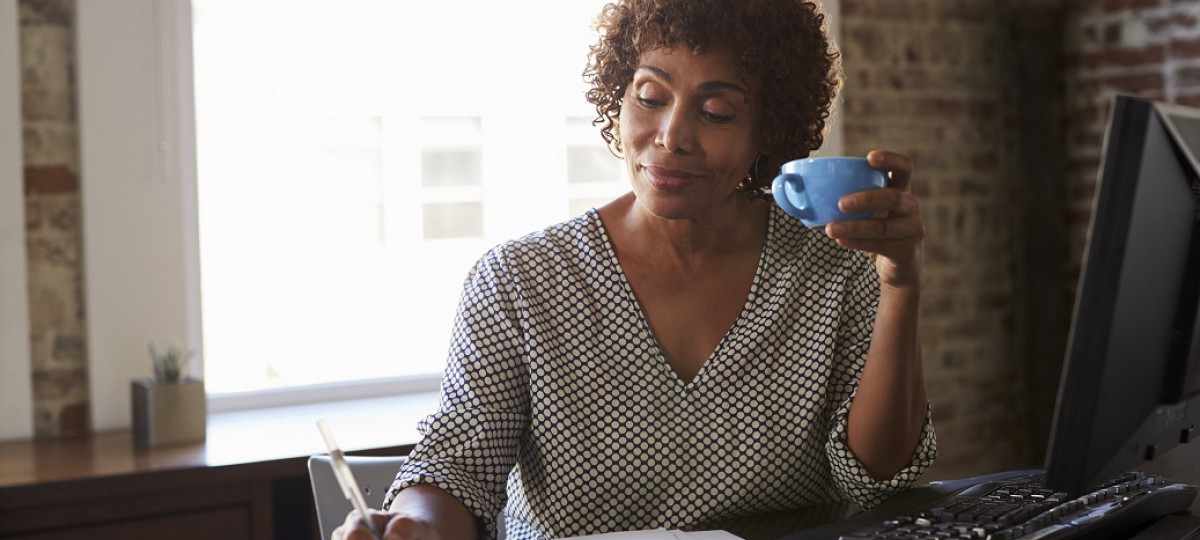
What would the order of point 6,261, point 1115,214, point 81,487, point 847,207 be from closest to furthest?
point 1115,214 → point 847,207 → point 81,487 → point 6,261

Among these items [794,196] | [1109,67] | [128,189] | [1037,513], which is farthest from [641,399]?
[1109,67]

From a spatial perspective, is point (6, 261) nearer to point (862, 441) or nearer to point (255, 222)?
point (255, 222)

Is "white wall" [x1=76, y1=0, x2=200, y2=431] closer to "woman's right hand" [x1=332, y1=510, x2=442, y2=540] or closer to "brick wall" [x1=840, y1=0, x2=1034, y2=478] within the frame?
"woman's right hand" [x1=332, y1=510, x2=442, y2=540]

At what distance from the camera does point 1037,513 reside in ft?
3.62

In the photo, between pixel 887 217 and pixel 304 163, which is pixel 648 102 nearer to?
pixel 887 217

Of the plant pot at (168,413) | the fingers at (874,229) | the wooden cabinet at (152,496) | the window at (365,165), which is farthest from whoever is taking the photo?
the window at (365,165)

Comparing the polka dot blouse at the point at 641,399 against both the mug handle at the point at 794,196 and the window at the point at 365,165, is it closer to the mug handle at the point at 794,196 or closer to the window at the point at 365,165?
the mug handle at the point at 794,196

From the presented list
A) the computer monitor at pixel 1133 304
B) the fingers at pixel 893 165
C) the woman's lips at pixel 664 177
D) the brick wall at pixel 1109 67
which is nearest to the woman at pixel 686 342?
the woman's lips at pixel 664 177

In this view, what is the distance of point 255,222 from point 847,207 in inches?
78.7

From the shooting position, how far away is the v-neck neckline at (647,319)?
5.30 ft

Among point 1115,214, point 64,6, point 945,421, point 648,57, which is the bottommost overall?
point 945,421

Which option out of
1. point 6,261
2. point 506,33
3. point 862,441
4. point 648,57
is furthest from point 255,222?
point 862,441

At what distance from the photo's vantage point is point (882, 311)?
1.46 meters

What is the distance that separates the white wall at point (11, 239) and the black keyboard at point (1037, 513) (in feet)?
6.25
